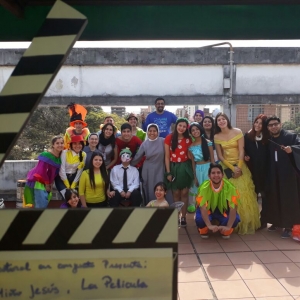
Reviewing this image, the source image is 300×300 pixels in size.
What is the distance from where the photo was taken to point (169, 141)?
5.15m

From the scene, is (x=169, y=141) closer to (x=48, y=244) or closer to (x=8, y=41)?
(x=8, y=41)

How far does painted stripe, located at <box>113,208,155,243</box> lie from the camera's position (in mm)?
1777

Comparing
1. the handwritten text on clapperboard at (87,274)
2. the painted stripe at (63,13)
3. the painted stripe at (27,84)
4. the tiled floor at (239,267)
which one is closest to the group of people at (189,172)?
the tiled floor at (239,267)

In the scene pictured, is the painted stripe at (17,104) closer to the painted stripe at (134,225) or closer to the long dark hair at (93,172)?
the painted stripe at (134,225)

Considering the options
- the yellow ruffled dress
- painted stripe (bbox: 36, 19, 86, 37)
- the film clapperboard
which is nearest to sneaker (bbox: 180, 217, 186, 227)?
the yellow ruffled dress

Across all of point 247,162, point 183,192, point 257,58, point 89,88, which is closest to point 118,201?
point 183,192

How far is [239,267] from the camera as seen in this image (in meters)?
3.81

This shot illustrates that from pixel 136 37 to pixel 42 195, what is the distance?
2926 millimetres

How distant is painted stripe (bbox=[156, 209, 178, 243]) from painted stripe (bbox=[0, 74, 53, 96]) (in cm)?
89

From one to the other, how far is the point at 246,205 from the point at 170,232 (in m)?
3.34

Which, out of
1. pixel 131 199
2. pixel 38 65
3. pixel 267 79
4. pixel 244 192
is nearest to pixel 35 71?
pixel 38 65

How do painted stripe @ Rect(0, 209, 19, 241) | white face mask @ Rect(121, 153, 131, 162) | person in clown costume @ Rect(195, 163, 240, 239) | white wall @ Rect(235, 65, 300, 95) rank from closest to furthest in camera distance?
painted stripe @ Rect(0, 209, 19, 241)
person in clown costume @ Rect(195, 163, 240, 239)
white face mask @ Rect(121, 153, 131, 162)
white wall @ Rect(235, 65, 300, 95)

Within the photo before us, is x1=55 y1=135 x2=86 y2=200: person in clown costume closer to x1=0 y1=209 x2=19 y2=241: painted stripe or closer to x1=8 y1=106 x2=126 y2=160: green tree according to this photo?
x1=0 y1=209 x2=19 y2=241: painted stripe

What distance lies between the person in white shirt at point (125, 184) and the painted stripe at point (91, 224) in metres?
3.17
